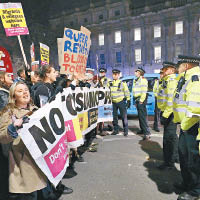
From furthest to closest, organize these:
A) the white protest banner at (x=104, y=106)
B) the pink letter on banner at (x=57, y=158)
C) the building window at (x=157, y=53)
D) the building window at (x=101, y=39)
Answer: the building window at (x=101, y=39), the building window at (x=157, y=53), the white protest banner at (x=104, y=106), the pink letter on banner at (x=57, y=158)

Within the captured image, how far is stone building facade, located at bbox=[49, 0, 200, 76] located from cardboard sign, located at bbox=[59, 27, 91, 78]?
94.3 feet

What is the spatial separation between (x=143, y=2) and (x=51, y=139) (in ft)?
123

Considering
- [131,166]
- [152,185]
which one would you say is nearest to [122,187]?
[152,185]

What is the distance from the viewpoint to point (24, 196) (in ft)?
6.43

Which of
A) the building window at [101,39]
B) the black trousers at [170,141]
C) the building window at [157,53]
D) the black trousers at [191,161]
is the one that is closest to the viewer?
the black trousers at [191,161]

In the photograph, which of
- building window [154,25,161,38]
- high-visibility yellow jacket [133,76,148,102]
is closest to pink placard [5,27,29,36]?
high-visibility yellow jacket [133,76,148,102]

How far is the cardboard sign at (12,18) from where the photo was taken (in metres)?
5.57

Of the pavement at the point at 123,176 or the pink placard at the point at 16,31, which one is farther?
the pink placard at the point at 16,31

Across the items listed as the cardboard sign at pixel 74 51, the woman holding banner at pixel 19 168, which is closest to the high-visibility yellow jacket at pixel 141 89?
the cardboard sign at pixel 74 51

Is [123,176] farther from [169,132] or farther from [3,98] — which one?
[3,98]

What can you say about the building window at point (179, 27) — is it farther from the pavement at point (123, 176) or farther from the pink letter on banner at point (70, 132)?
the pink letter on banner at point (70, 132)

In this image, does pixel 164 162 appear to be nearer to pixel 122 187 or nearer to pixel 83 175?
pixel 122 187

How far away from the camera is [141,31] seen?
3206cm

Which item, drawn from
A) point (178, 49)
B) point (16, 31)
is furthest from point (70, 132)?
point (178, 49)
